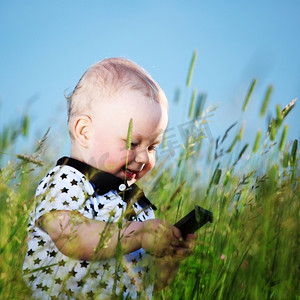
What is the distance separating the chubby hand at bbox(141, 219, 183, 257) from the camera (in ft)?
3.90

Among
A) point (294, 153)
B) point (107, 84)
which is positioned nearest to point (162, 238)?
point (294, 153)

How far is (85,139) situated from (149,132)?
23 centimetres

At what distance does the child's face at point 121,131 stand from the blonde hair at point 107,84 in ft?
0.14

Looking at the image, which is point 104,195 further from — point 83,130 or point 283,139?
point 283,139

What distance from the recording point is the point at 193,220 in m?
1.25

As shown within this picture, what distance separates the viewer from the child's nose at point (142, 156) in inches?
60.8

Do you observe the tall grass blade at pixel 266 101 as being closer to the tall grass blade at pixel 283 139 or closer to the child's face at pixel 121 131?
the tall grass blade at pixel 283 139

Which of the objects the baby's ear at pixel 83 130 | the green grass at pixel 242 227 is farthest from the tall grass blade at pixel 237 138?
the baby's ear at pixel 83 130

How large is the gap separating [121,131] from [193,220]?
0.45 metres

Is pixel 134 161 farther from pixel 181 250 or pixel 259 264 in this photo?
pixel 259 264

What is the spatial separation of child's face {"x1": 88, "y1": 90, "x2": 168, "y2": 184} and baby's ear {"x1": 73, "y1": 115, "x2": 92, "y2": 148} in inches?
0.7

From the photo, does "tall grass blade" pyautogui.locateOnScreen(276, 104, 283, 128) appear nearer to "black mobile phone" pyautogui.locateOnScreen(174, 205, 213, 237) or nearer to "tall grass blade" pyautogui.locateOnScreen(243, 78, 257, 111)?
"tall grass blade" pyautogui.locateOnScreen(243, 78, 257, 111)

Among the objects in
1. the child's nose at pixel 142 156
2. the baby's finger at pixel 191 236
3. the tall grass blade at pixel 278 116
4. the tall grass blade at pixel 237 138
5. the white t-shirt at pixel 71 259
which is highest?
the tall grass blade at pixel 278 116

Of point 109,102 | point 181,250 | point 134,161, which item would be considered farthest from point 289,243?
point 109,102
